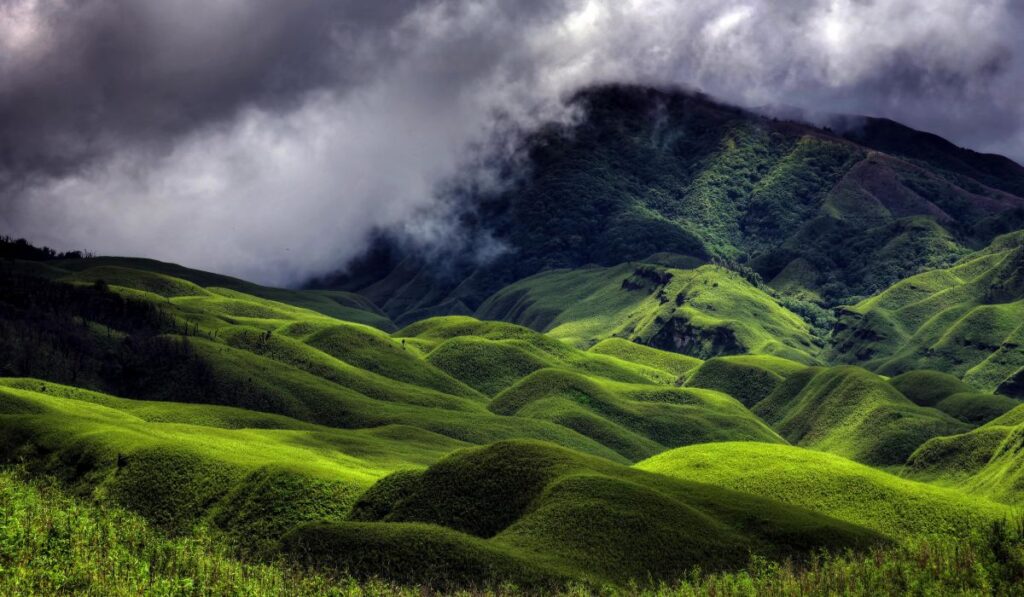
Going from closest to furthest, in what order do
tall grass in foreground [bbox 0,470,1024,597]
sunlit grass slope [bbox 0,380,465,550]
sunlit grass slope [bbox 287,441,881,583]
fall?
tall grass in foreground [bbox 0,470,1024,597], sunlit grass slope [bbox 287,441,881,583], sunlit grass slope [bbox 0,380,465,550]

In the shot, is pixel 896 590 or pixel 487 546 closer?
pixel 896 590

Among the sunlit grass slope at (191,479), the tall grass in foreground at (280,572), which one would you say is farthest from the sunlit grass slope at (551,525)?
the sunlit grass slope at (191,479)

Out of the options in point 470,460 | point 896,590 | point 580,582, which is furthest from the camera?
point 470,460

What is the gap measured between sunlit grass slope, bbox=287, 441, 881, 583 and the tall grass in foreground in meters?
5.08

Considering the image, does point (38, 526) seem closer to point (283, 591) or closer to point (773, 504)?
point (283, 591)

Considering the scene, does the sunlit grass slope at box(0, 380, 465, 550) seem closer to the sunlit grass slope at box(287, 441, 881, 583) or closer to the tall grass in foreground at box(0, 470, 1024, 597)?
the sunlit grass slope at box(287, 441, 881, 583)

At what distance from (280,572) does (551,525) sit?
33928 mm

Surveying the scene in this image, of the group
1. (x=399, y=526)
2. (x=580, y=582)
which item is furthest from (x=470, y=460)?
(x=580, y=582)

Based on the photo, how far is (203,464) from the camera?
580ft

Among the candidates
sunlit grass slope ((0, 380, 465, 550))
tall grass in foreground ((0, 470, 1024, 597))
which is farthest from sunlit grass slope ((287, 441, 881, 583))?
sunlit grass slope ((0, 380, 465, 550))

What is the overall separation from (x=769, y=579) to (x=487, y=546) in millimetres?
30200

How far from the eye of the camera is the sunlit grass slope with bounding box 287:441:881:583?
11250 centimetres

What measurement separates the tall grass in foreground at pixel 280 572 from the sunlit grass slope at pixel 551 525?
16.7ft

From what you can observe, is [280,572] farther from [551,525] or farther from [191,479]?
[191,479]
